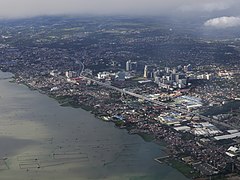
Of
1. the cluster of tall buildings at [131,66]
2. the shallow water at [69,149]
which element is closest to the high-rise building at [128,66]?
the cluster of tall buildings at [131,66]

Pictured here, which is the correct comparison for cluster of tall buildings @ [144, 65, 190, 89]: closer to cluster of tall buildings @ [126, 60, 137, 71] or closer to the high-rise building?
cluster of tall buildings @ [126, 60, 137, 71]

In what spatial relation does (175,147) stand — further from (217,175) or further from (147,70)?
(147,70)

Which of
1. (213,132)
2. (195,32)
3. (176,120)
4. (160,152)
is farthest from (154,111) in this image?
(195,32)

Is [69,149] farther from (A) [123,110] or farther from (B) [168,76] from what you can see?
(B) [168,76]

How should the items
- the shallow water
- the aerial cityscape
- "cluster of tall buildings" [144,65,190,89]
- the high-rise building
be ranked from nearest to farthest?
the shallow water, the aerial cityscape, "cluster of tall buildings" [144,65,190,89], the high-rise building

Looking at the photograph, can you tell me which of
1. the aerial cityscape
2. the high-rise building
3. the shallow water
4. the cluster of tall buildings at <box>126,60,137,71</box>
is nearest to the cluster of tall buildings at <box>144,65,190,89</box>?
the aerial cityscape

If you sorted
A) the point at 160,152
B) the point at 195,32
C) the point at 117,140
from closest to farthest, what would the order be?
1. the point at 160,152
2. the point at 117,140
3. the point at 195,32

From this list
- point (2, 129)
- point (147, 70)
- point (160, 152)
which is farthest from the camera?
point (147, 70)

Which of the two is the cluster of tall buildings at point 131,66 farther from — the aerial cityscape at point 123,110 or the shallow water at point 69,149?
the shallow water at point 69,149
